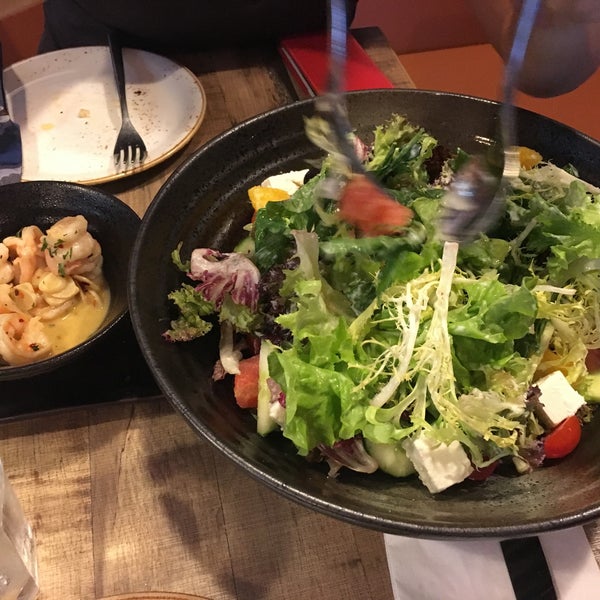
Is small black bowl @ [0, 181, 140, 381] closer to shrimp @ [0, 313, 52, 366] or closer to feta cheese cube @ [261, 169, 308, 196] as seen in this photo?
shrimp @ [0, 313, 52, 366]

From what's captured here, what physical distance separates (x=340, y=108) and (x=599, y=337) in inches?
21.8

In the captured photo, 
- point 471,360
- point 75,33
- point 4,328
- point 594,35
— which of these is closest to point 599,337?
point 471,360

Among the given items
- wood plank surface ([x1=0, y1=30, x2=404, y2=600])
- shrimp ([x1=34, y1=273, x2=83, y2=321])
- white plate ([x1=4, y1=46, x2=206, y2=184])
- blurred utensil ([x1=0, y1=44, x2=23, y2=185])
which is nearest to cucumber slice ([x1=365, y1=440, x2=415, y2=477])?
wood plank surface ([x1=0, y1=30, x2=404, y2=600])

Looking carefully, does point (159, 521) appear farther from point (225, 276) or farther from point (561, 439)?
point (561, 439)

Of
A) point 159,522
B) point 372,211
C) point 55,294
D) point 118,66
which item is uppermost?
point 372,211

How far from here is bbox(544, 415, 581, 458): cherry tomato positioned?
922 mm

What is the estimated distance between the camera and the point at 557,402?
3.03 feet

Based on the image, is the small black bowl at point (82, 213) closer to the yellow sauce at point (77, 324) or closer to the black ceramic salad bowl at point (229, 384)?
the yellow sauce at point (77, 324)

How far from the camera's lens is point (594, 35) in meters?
1.48

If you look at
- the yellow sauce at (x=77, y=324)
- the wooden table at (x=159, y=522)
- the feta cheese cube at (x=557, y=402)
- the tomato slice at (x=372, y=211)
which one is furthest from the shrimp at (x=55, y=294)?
the feta cheese cube at (x=557, y=402)

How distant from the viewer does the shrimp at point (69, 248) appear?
1.17m

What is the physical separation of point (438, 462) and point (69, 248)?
762 mm

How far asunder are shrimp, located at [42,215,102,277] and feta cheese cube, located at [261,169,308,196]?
13.7 inches

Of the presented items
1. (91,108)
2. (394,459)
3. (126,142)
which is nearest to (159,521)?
(394,459)
